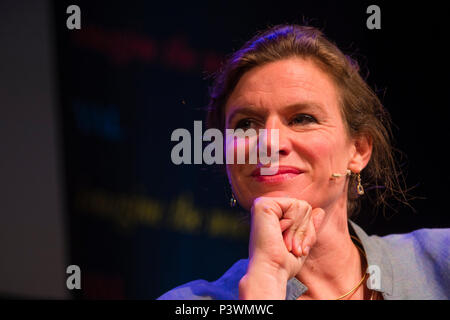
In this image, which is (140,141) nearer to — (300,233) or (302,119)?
(302,119)

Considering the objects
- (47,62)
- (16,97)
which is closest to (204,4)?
(47,62)

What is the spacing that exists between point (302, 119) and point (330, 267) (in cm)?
54

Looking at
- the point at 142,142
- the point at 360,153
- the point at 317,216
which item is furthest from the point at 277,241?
the point at 142,142

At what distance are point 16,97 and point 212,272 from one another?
155 centimetres

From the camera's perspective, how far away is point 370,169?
1.93 meters

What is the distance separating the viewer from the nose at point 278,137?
1.47 metres

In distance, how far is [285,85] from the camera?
5.06 feet

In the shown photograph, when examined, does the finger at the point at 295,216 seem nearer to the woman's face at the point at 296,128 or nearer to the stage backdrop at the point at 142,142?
the woman's face at the point at 296,128

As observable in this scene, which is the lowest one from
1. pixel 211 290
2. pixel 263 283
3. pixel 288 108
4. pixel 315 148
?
pixel 211 290

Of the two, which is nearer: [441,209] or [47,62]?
[441,209]

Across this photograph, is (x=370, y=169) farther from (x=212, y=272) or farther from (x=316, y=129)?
(x=212, y=272)

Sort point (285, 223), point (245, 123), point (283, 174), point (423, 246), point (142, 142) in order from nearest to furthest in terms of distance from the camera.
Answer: point (285, 223) < point (283, 174) < point (245, 123) < point (423, 246) < point (142, 142)

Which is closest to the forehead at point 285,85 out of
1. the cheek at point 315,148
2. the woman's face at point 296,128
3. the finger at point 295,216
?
the woman's face at point 296,128

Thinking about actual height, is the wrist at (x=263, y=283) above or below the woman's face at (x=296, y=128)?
below
